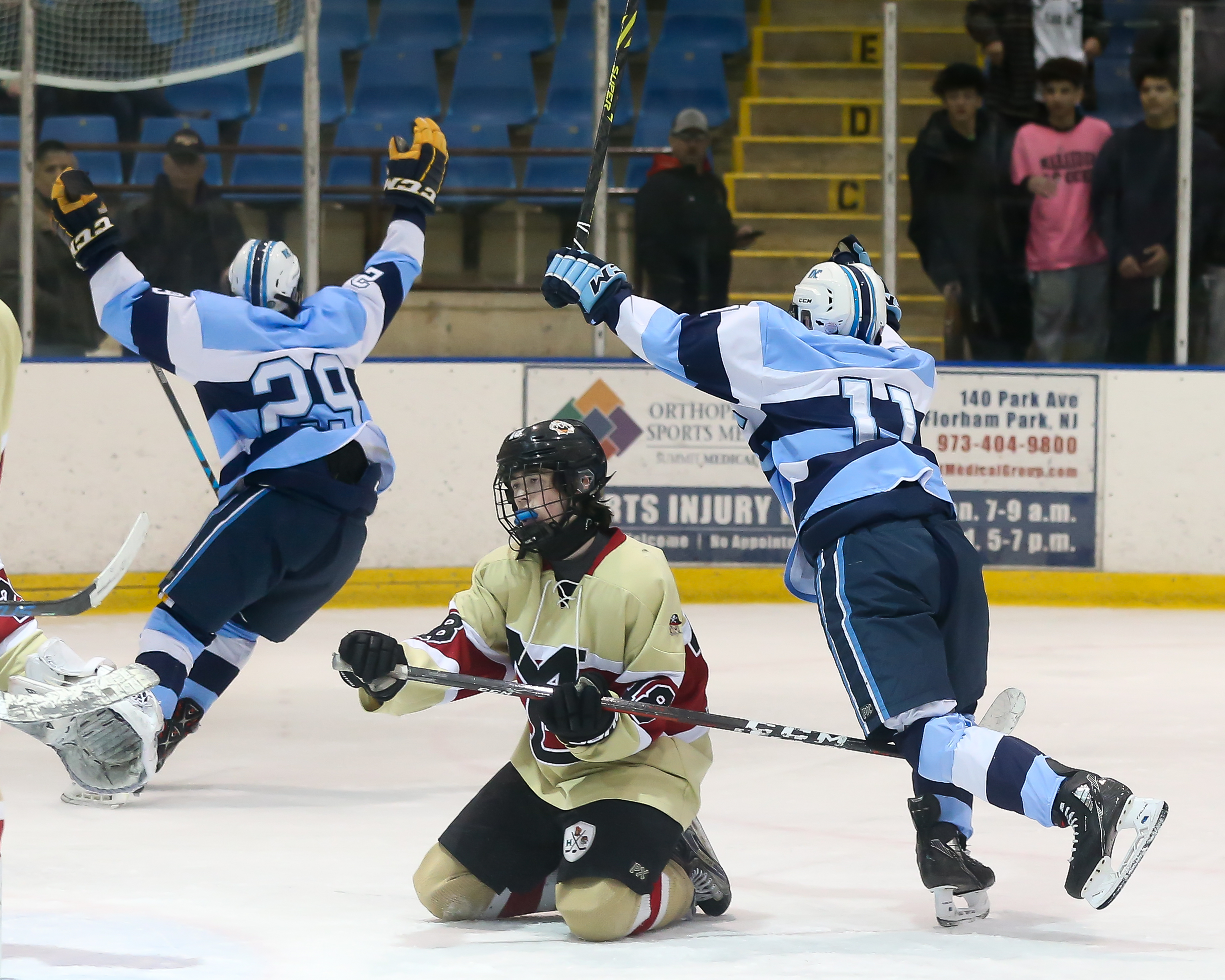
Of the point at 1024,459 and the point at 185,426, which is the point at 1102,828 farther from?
the point at 1024,459

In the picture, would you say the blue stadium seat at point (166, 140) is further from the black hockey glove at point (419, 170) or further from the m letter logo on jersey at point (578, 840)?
the m letter logo on jersey at point (578, 840)

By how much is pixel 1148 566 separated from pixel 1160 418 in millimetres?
552

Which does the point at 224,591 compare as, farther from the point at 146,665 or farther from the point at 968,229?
the point at 968,229

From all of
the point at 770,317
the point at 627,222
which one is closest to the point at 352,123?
the point at 627,222

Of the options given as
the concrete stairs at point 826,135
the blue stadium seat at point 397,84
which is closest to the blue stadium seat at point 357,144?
the blue stadium seat at point 397,84

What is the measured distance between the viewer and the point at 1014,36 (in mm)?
7000

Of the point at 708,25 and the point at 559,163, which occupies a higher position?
the point at 708,25

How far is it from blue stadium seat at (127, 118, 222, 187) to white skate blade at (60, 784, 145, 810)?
330cm

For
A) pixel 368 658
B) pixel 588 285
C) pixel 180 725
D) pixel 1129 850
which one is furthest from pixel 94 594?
pixel 180 725

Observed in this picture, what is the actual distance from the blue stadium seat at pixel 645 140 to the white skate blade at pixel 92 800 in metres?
3.68

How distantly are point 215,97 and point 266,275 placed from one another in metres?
2.85

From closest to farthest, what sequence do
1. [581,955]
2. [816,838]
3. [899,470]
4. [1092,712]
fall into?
[581,955], [899,470], [816,838], [1092,712]

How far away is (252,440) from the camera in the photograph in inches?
161

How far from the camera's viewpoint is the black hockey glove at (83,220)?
387cm
